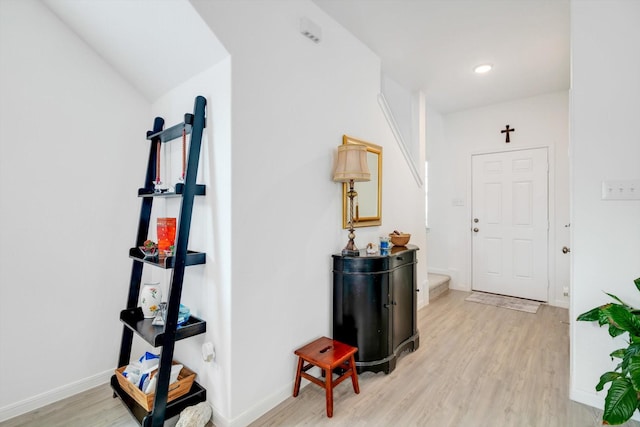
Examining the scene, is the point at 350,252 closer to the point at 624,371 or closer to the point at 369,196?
the point at 369,196

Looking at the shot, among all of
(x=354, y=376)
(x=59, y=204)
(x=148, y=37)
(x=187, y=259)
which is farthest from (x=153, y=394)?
(x=148, y=37)

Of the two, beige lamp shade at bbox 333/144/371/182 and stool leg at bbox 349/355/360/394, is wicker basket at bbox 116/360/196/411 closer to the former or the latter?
stool leg at bbox 349/355/360/394

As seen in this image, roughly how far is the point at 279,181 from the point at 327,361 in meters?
1.11

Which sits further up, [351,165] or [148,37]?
[148,37]

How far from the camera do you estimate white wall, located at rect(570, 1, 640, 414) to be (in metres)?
1.80

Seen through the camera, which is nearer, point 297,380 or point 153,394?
point 153,394

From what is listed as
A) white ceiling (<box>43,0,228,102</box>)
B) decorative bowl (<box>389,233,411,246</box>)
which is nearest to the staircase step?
decorative bowl (<box>389,233,411,246</box>)

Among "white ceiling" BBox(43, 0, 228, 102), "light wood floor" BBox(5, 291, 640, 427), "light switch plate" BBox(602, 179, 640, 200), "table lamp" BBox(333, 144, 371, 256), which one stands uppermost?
"white ceiling" BBox(43, 0, 228, 102)

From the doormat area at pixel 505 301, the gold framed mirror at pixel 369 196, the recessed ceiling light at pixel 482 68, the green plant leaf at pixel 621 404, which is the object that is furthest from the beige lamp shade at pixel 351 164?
the doormat area at pixel 505 301

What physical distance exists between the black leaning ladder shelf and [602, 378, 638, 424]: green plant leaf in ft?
6.56

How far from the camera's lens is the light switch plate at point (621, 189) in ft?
5.85

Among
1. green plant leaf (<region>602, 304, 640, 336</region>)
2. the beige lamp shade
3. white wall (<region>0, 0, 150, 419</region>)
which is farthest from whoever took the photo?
the beige lamp shade

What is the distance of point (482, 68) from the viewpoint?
3227mm

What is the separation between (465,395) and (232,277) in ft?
5.47
